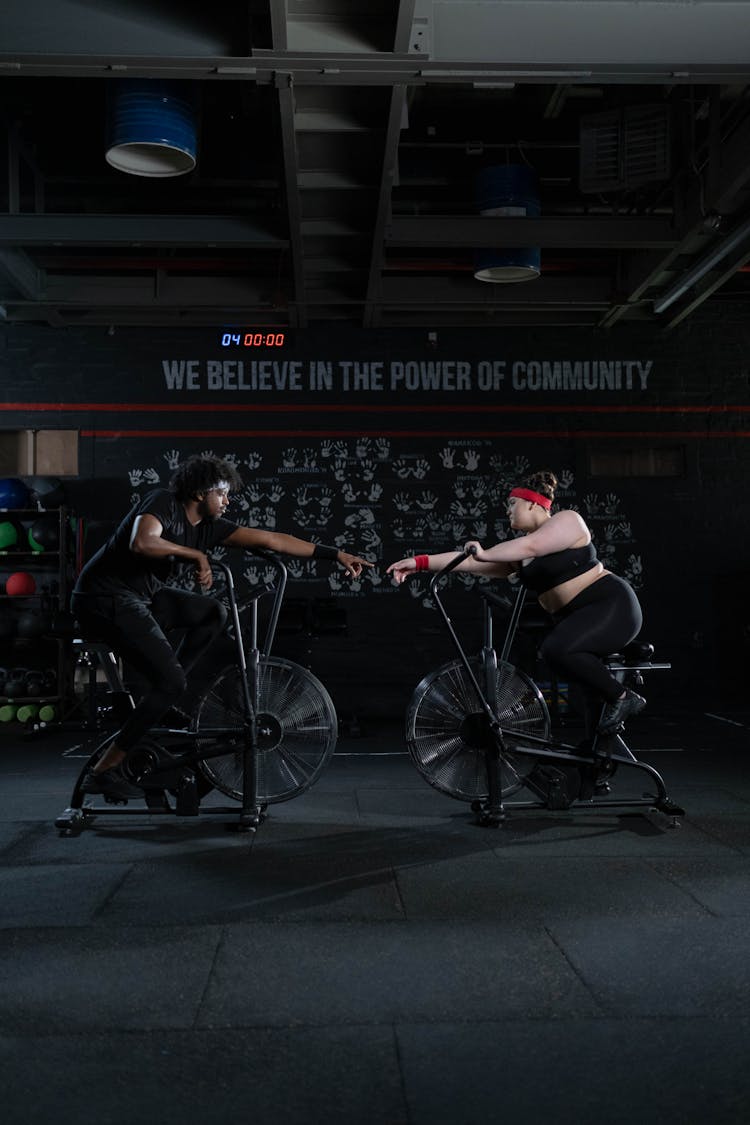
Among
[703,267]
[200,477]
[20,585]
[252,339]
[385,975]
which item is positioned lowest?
[385,975]

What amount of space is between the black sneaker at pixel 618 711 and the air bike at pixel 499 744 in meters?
0.05

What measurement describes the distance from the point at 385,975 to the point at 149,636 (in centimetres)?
215

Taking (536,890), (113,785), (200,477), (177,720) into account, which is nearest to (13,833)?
(113,785)

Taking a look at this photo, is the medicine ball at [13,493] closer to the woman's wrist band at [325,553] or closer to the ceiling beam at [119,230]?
the ceiling beam at [119,230]

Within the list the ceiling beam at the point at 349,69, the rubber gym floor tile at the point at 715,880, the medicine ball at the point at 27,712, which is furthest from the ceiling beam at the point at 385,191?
the medicine ball at the point at 27,712

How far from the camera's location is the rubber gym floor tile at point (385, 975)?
2.66 metres

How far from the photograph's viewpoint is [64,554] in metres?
8.91

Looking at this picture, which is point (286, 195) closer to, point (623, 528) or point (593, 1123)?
point (623, 528)

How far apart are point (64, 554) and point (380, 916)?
6.08 metres

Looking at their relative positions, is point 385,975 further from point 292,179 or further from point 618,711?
point 292,179

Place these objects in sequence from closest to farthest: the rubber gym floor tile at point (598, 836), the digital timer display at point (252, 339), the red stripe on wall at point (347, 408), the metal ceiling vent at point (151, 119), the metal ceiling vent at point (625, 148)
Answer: the rubber gym floor tile at point (598, 836)
the metal ceiling vent at point (151, 119)
the metal ceiling vent at point (625, 148)
the red stripe on wall at point (347, 408)
the digital timer display at point (252, 339)

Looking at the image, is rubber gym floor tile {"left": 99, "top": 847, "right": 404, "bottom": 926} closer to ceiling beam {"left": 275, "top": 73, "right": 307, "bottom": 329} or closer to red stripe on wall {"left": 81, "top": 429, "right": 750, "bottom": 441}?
ceiling beam {"left": 275, "top": 73, "right": 307, "bottom": 329}

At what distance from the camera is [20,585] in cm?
886

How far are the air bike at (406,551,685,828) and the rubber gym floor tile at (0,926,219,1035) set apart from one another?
5.60ft
